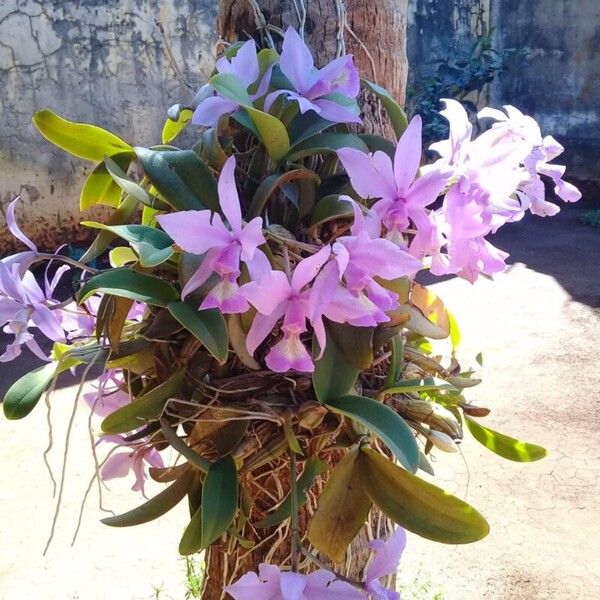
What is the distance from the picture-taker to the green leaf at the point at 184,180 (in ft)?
1.79

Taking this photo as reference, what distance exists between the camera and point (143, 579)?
1538 millimetres

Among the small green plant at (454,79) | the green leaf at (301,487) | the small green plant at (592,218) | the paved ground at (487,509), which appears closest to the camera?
the green leaf at (301,487)

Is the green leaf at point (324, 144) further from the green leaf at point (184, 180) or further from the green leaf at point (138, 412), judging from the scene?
the green leaf at point (138, 412)

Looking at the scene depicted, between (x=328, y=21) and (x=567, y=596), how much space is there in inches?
51.6

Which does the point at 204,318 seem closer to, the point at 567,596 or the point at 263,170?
the point at 263,170

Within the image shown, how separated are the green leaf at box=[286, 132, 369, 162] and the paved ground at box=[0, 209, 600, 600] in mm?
585

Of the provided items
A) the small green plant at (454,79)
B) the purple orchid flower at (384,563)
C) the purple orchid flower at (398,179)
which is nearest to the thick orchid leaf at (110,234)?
the purple orchid flower at (398,179)

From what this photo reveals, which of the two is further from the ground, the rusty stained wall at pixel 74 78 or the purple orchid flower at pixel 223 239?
the purple orchid flower at pixel 223 239

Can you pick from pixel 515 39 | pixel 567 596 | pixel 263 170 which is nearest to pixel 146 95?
pixel 515 39

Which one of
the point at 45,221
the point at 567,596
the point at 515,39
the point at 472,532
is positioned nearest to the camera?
the point at 472,532

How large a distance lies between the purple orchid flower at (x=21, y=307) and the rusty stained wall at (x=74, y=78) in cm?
307

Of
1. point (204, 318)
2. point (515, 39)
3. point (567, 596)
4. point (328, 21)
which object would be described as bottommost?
point (567, 596)

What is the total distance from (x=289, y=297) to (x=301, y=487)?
9.7 inches

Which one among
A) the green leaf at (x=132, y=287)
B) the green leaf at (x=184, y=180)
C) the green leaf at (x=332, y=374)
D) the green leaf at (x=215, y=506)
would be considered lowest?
the green leaf at (x=215, y=506)
